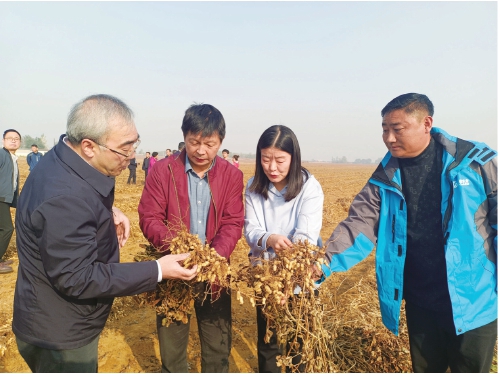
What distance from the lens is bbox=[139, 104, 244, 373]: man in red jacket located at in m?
2.59

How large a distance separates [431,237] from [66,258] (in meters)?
2.34

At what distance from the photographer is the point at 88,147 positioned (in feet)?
6.21

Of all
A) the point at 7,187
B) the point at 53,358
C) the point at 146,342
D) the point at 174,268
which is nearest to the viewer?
the point at 53,358

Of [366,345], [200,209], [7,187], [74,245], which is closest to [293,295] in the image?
[200,209]

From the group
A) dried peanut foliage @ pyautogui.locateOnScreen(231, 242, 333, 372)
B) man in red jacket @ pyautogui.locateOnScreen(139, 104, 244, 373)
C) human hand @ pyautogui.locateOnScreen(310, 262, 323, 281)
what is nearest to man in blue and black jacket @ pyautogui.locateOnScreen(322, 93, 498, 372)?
human hand @ pyautogui.locateOnScreen(310, 262, 323, 281)

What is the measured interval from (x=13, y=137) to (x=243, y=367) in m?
5.54

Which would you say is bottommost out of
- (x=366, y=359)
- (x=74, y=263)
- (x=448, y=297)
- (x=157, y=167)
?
(x=366, y=359)

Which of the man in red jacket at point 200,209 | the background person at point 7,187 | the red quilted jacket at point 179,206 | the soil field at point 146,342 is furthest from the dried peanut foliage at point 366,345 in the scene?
the background person at point 7,187

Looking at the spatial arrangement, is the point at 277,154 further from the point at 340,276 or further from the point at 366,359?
the point at 340,276

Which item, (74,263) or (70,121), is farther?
(70,121)

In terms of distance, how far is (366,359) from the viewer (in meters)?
3.39

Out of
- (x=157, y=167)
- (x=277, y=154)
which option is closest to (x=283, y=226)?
(x=277, y=154)

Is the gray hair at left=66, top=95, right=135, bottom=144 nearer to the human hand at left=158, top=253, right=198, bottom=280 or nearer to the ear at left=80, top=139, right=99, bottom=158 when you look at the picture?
the ear at left=80, top=139, right=99, bottom=158

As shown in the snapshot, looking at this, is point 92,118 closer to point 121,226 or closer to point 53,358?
point 121,226
